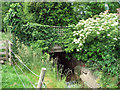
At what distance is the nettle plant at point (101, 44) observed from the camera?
201 inches

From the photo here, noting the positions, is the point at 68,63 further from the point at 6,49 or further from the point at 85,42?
the point at 6,49

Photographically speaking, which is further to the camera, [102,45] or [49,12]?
[49,12]

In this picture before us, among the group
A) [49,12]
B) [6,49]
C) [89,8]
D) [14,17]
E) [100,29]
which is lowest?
[6,49]

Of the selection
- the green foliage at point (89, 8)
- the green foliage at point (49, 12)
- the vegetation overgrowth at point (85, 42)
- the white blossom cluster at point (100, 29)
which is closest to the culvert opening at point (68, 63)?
the vegetation overgrowth at point (85, 42)

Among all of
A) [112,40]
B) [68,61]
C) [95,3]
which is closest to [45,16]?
[68,61]

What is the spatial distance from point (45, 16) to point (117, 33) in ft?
14.8

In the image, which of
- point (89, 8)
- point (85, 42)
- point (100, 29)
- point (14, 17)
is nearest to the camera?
point (100, 29)

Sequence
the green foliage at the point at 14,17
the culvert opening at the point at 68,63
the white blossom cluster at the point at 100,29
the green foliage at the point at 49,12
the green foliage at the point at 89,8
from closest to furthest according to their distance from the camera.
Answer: the white blossom cluster at the point at 100,29 → the green foliage at the point at 14,17 → the culvert opening at the point at 68,63 → the green foliage at the point at 49,12 → the green foliage at the point at 89,8

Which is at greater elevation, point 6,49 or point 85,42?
point 85,42

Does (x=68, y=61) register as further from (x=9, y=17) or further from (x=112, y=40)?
(x=9, y=17)

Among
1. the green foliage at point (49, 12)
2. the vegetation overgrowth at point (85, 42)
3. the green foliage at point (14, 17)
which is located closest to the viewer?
the vegetation overgrowth at point (85, 42)

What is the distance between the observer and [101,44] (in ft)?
18.1

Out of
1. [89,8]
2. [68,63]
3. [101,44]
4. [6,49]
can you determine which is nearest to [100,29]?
[101,44]

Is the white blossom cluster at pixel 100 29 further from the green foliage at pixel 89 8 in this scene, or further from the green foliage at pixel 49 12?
the green foliage at pixel 89 8
